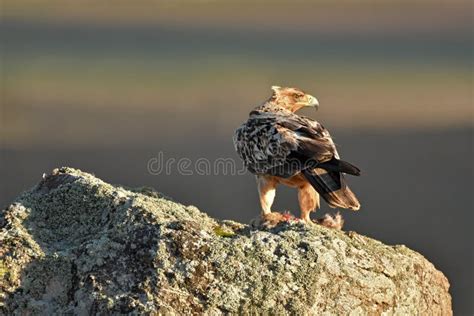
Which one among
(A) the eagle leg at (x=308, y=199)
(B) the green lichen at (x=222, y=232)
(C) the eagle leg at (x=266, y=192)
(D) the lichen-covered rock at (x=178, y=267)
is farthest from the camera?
(C) the eagle leg at (x=266, y=192)

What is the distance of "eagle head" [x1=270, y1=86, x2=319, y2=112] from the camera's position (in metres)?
11.4

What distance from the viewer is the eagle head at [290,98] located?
11.4 m

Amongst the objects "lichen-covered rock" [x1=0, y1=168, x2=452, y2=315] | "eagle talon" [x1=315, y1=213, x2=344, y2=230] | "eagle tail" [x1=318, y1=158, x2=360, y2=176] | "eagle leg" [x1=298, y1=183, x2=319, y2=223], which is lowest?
"lichen-covered rock" [x1=0, y1=168, x2=452, y2=315]

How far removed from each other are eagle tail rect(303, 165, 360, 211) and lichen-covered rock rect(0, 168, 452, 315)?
188 cm

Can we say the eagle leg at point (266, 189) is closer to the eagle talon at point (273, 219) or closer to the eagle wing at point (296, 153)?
the eagle wing at point (296, 153)

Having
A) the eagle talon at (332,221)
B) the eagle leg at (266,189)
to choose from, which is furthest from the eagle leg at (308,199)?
the eagle talon at (332,221)

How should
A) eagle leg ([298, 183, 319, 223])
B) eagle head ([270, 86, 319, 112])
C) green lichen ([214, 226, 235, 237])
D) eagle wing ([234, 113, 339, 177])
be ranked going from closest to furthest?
green lichen ([214, 226, 235, 237]), eagle wing ([234, 113, 339, 177]), eagle leg ([298, 183, 319, 223]), eagle head ([270, 86, 319, 112])

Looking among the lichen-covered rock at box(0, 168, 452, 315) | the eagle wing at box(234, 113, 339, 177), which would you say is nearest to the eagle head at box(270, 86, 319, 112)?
the eagle wing at box(234, 113, 339, 177)

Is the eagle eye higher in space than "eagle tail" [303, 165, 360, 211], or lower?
higher

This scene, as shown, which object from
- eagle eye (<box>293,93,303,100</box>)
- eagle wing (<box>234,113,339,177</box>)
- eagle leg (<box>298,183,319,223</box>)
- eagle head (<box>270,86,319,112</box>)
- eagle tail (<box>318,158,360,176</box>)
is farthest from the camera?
eagle eye (<box>293,93,303,100</box>)

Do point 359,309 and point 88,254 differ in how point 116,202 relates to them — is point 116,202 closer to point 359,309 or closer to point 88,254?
point 88,254

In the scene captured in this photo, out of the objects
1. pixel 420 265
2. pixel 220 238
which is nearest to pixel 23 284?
pixel 220 238

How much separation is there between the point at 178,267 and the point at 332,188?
312 cm

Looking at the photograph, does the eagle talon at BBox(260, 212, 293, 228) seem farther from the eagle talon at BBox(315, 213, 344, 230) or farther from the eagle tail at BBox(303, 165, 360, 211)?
the eagle tail at BBox(303, 165, 360, 211)
